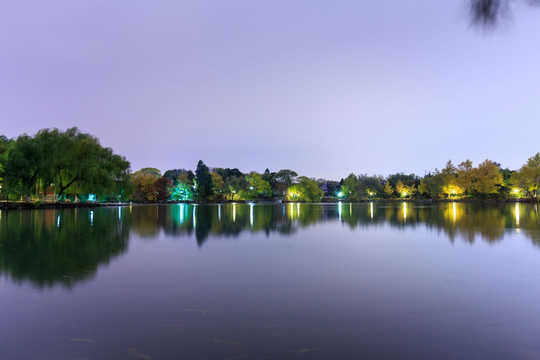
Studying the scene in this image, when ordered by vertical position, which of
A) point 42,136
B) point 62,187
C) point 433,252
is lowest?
point 433,252

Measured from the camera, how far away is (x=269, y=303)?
170 inches

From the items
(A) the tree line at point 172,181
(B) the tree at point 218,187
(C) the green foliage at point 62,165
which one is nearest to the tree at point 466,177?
(A) the tree line at point 172,181

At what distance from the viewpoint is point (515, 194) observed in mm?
61844

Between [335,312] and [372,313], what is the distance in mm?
408

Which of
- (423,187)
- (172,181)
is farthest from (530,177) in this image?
(172,181)

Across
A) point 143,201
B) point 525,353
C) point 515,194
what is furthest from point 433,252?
point 515,194

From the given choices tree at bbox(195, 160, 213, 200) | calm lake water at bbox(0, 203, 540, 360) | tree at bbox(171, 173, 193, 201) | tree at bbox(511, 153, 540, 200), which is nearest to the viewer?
calm lake water at bbox(0, 203, 540, 360)

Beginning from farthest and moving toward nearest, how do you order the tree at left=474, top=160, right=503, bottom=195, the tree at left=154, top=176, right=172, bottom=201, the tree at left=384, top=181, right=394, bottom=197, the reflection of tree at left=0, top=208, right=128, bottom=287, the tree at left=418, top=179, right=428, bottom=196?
the tree at left=384, top=181, right=394, bottom=197
the tree at left=418, top=179, right=428, bottom=196
the tree at left=154, top=176, right=172, bottom=201
the tree at left=474, top=160, right=503, bottom=195
the reflection of tree at left=0, top=208, right=128, bottom=287

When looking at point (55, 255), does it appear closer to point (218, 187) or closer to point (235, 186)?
point (235, 186)

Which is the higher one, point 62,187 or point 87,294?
point 62,187

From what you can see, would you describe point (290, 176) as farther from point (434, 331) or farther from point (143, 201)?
point (434, 331)

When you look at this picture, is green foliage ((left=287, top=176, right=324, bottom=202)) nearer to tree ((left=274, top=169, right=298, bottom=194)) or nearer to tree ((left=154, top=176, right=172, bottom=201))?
tree ((left=274, top=169, right=298, bottom=194))

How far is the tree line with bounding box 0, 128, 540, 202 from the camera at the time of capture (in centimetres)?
2945

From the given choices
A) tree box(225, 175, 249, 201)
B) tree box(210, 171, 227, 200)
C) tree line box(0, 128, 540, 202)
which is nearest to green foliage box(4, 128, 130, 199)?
tree line box(0, 128, 540, 202)
